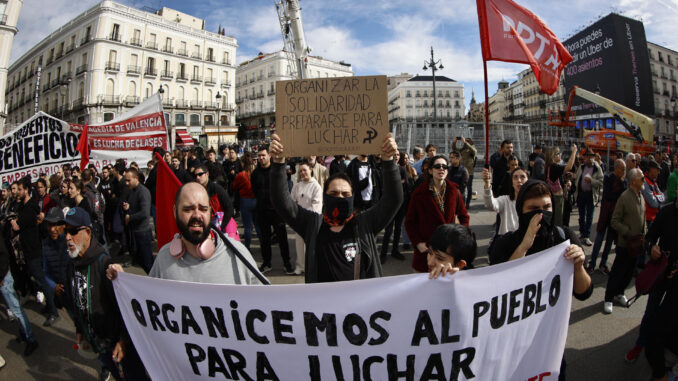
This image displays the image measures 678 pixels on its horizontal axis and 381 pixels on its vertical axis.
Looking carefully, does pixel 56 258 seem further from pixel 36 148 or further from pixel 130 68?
pixel 130 68

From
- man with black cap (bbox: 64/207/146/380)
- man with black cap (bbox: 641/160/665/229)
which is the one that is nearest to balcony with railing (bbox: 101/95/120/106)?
man with black cap (bbox: 64/207/146/380)

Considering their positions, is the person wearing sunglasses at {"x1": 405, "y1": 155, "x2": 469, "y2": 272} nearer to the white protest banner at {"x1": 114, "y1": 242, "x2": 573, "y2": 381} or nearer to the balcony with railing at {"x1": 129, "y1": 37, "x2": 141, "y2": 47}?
the white protest banner at {"x1": 114, "y1": 242, "x2": 573, "y2": 381}

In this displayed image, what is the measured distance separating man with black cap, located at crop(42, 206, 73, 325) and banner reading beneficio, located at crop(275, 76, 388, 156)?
6.29 feet

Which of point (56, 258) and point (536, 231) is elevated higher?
point (536, 231)

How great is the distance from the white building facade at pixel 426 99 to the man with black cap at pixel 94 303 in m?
82.6

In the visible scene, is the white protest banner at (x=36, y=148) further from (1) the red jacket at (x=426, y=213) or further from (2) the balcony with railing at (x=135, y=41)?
(2) the balcony with railing at (x=135, y=41)

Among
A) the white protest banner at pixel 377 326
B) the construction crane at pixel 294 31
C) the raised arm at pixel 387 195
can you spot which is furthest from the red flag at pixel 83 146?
the construction crane at pixel 294 31

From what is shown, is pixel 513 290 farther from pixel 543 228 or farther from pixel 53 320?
pixel 53 320

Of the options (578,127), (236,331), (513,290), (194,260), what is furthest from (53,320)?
(578,127)

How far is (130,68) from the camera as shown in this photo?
42.4 metres

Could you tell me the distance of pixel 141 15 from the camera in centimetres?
4300

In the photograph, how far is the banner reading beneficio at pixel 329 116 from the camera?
2.59 meters

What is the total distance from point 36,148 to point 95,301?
5.66m

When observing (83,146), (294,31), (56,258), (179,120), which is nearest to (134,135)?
(83,146)
